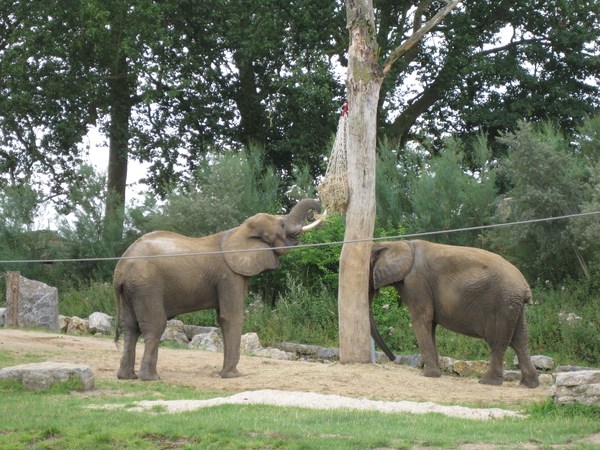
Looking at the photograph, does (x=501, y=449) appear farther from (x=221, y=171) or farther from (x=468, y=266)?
(x=221, y=171)

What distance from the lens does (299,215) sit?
43.6 feet

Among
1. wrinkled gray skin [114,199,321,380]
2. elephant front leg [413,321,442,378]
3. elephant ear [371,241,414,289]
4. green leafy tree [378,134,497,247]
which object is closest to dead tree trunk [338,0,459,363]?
elephant ear [371,241,414,289]

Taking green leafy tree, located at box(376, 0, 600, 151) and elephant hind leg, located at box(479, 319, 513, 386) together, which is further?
green leafy tree, located at box(376, 0, 600, 151)

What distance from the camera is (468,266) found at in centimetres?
1232

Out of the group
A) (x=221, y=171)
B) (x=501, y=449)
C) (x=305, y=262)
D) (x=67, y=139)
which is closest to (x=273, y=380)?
(x=501, y=449)

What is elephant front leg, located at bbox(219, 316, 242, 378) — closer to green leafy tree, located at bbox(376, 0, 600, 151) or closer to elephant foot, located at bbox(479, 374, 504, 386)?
elephant foot, located at bbox(479, 374, 504, 386)

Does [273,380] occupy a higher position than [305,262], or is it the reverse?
[305,262]

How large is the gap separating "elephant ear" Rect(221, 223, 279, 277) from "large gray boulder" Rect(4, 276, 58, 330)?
974cm

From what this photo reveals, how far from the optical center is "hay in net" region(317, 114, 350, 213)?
1283 cm

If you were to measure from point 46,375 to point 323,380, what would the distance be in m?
3.86

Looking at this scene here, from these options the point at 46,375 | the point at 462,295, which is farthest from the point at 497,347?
the point at 46,375

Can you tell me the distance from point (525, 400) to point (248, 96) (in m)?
23.8

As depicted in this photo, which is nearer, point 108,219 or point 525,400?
point 525,400

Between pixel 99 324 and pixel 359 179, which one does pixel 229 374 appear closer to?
pixel 359 179
